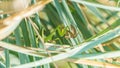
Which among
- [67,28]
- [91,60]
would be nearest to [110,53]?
[91,60]

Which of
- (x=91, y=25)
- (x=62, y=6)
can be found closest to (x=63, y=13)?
(x=62, y=6)

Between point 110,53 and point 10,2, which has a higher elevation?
point 10,2

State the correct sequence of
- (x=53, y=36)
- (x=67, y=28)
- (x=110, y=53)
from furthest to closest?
(x=53, y=36)
(x=67, y=28)
(x=110, y=53)

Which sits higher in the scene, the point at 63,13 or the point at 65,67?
the point at 63,13

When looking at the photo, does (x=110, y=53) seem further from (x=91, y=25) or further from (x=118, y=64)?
(x=91, y=25)

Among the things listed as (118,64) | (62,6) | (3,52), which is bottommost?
(118,64)

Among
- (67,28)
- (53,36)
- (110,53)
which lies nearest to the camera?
(110,53)

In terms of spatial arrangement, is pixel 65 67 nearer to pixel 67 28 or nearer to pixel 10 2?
pixel 67 28

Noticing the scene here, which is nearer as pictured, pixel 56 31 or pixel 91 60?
pixel 91 60

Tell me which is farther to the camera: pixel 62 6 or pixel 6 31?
pixel 62 6
